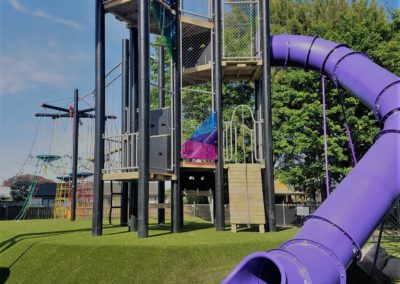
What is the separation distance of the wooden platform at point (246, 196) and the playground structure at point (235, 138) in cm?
3

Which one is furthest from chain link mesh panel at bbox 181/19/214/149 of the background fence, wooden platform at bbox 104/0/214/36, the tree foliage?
the background fence

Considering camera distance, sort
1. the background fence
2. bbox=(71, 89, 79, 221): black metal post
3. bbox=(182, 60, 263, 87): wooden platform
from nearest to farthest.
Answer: bbox=(182, 60, 263, 87): wooden platform
bbox=(71, 89, 79, 221): black metal post
the background fence

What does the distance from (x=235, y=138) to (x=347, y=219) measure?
6.51 metres

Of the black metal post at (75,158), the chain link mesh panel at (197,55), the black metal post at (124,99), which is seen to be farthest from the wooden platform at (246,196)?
the black metal post at (75,158)

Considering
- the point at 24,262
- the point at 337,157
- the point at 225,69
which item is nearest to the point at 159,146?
the point at 225,69

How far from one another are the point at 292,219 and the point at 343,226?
1979 centimetres

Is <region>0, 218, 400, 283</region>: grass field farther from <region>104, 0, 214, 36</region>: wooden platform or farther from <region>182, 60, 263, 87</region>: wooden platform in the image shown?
<region>104, 0, 214, 36</region>: wooden platform

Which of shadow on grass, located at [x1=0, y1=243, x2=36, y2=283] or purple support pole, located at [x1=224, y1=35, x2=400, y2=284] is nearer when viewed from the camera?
purple support pole, located at [x1=224, y1=35, x2=400, y2=284]

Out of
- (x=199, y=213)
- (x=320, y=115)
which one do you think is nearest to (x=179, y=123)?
(x=320, y=115)

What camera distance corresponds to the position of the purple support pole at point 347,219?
4879mm

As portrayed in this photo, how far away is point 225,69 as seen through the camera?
501 inches

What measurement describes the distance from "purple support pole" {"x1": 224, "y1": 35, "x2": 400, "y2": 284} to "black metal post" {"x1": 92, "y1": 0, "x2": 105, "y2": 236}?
5.90 m

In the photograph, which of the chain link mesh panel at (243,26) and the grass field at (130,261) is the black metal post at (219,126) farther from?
the grass field at (130,261)

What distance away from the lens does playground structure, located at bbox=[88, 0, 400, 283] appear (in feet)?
18.1
